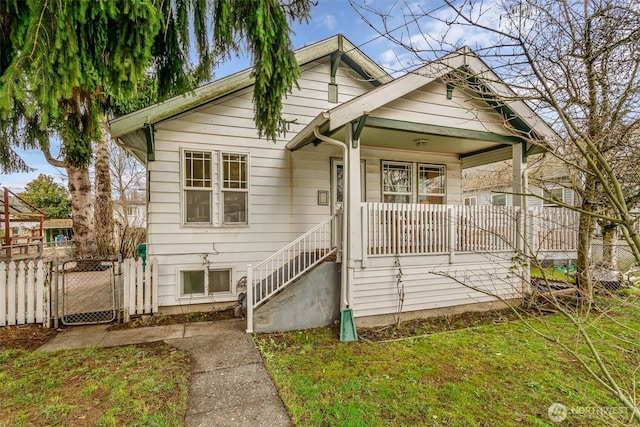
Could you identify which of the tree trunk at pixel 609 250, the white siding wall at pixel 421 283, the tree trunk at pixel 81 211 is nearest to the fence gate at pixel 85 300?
the tree trunk at pixel 81 211

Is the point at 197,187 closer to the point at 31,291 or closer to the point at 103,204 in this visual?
the point at 31,291

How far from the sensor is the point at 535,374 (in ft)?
12.2

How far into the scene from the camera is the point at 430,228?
5566 mm

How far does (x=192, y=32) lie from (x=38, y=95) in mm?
2189

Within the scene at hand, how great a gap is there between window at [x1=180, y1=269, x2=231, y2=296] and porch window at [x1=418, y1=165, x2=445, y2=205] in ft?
17.1

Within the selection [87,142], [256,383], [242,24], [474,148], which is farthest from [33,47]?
[474,148]

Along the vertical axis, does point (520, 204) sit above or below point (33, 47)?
below

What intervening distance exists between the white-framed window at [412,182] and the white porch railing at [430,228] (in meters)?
1.90

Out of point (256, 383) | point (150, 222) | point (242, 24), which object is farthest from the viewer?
point (150, 222)

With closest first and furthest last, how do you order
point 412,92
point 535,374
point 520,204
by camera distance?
point 535,374 → point 412,92 → point 520,204

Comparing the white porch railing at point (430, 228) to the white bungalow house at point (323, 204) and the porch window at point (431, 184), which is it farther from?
the porch window at point (431, 184)

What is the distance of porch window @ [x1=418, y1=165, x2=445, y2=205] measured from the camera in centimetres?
775

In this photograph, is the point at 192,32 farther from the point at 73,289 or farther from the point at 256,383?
the point at 73,289

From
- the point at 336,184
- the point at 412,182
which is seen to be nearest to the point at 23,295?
the point at 336,184
